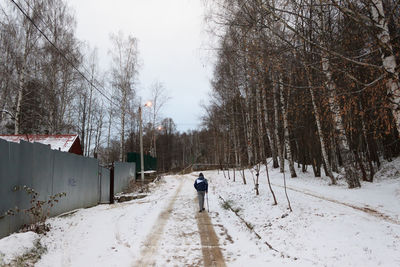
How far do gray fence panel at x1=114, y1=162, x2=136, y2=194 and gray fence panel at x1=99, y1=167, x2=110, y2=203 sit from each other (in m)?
1.21

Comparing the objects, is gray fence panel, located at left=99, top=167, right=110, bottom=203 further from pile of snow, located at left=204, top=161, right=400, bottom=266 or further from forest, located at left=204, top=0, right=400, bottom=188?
forest, located at left=204, top=0, right=400, bottom=188

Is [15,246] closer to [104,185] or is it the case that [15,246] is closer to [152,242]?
[152,242]

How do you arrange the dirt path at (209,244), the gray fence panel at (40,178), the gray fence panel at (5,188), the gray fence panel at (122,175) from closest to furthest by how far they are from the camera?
the dirt path at (209,244), the gray fence panel at (5,188), the gray fence panel at (40,178), the gray fence panel at (122,175)

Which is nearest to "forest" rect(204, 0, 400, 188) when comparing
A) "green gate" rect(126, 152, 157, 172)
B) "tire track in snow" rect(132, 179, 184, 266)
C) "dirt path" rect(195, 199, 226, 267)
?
"dirt path" rect(195, 199, 226, 267)

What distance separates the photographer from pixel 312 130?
17859 mm

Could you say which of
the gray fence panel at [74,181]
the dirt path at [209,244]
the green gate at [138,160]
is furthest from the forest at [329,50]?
the green gate at [138,160]

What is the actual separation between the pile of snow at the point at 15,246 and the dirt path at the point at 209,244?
10.9ft

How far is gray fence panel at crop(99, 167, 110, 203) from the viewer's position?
12289 millimetres

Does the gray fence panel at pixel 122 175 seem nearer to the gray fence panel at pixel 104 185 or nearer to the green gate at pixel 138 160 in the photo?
the gray fence panel at pixel 104 185

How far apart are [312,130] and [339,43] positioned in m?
11.8

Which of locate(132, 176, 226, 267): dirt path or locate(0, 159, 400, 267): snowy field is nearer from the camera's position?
locate(0, 159, 400, 267): snowy field

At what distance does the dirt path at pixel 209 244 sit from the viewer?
4.65 metres

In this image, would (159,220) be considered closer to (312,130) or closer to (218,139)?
(312,130)

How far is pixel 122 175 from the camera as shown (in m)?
16.2
